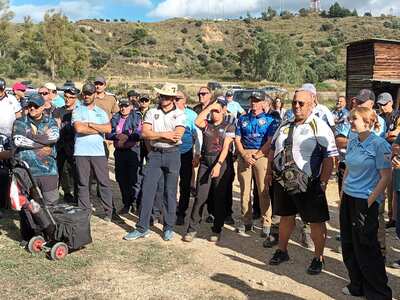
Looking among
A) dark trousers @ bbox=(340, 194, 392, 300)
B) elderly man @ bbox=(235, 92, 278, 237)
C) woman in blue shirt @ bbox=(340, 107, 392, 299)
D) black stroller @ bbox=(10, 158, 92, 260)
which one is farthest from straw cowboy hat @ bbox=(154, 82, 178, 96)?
dark trousers @ bbox=(340, 194, 392, 300)

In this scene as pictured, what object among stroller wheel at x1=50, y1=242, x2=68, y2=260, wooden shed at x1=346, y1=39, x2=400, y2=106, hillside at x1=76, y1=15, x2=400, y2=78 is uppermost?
hillside at x1=76, y1=15, x2=400, y2=78

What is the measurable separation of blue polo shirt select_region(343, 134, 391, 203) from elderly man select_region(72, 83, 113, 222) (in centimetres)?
337

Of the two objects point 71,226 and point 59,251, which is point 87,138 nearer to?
point 71,226

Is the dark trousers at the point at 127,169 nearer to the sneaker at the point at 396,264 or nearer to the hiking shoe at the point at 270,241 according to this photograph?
the hiking shoe at the point at 270,241

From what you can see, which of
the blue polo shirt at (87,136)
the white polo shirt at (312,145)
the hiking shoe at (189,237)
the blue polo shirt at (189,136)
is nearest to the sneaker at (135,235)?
the hiking shoe at (189,237)

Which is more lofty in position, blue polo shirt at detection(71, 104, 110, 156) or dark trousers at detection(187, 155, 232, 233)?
blue polo shirt at detection(71, 104, 110, 156)

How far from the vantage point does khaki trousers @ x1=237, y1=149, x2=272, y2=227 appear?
607 centimetres

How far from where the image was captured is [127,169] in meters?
7.27

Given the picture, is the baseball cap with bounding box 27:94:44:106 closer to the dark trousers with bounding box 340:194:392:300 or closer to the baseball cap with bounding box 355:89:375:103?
the dark trousers with bounding box 340:194:392:300

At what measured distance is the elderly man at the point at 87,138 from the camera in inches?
248

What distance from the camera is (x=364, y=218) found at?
418 centimetres

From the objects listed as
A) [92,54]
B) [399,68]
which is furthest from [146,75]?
[399,68]

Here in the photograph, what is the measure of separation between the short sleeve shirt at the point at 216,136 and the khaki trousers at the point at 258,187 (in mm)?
332

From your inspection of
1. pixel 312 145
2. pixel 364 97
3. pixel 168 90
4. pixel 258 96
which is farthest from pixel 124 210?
pixel 364 97
